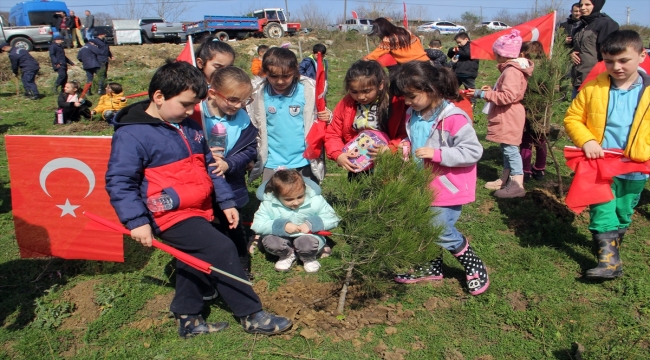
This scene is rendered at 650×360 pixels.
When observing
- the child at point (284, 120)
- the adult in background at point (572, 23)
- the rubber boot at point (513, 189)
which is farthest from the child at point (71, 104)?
the adult in background at point (572, 23)

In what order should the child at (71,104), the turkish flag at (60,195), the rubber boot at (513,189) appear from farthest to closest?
the child at (71,104) → the rubber boot at (513,189) → the turkish flag at (60,195)

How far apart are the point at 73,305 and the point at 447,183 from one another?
269 cm

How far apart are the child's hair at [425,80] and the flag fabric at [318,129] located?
0.76 m

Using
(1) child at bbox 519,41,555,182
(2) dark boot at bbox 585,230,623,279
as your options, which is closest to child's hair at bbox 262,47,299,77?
(2) dark boot at bbox 585,230,623,279

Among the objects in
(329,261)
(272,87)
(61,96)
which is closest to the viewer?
(329,261)

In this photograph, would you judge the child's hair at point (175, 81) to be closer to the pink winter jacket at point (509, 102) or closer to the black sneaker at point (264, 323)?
the black sneaker at point (264, 323)

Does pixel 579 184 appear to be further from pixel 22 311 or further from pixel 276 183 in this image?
pixel 22 311

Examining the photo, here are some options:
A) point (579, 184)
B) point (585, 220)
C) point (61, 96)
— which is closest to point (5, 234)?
point (579, 184)

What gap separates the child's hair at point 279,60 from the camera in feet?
11.3

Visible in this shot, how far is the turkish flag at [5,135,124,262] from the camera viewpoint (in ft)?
11.8

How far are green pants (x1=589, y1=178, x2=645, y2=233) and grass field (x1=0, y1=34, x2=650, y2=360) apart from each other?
42 cm

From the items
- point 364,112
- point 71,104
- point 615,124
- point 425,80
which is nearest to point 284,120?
point 364,112

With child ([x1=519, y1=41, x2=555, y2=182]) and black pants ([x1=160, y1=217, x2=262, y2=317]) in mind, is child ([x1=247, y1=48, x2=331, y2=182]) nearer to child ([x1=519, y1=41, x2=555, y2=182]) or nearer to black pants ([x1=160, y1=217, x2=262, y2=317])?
black pants ([x1=160, y1=217, x2=262, y2=317])

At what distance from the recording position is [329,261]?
10.2ft
